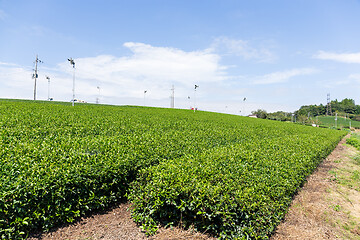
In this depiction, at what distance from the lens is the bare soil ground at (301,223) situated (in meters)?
3.76

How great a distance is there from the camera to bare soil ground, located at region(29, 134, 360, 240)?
12.3ft

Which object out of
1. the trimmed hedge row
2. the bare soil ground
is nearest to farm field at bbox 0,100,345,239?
the trimmed hedge row

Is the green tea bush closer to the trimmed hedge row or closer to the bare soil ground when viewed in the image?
the bare soil ground

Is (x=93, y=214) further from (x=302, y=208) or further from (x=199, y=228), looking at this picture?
(x=302, y=208)

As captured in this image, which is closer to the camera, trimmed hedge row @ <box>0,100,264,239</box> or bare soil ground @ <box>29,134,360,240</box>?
trimmed hedge row @ <box>0,100,264,239</box>

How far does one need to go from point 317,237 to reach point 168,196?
9.57ft

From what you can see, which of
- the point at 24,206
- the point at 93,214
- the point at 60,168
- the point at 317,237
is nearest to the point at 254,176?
the point at 317,237

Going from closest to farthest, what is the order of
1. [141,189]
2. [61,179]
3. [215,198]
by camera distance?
A: 1. [215,198]
2. [61,179]
3. [141,189]

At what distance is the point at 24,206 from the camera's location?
137 inches

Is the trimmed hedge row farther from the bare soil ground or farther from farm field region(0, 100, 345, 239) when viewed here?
the bare soil ground

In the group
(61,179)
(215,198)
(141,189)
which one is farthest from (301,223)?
(61,179)

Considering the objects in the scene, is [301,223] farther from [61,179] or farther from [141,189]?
[61,179]

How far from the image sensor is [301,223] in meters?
4.57

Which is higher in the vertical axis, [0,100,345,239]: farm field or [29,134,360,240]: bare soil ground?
[0,100,345,239]: farm field
